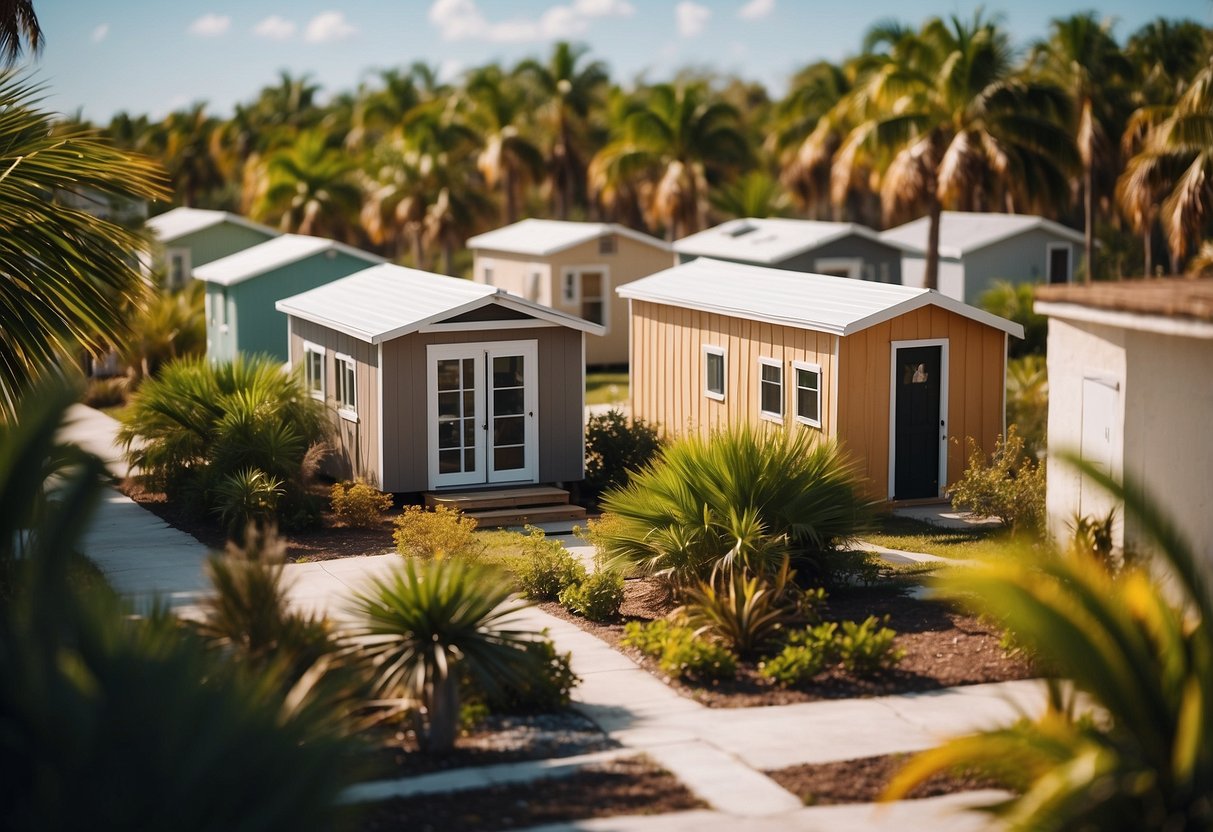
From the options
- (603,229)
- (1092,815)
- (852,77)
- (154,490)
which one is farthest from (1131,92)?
(1092,815)

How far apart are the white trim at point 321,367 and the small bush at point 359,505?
267cm

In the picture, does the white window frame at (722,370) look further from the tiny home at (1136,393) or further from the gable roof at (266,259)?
the gable roof at (266,259)

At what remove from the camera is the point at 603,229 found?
31750 mm

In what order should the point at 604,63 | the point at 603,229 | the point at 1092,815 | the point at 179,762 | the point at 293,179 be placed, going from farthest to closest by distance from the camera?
the point at 604,63, the point at 293,179, the point at 603,229, the point at 1092,815, the point at 179,762

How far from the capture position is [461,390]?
17.9 meters

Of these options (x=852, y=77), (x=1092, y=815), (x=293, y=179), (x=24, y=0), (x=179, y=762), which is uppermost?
(x=852, y=77)

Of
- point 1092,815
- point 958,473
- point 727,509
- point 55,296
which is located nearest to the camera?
point 1092,815

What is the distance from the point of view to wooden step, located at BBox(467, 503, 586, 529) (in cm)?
1712

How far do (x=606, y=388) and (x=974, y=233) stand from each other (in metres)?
11.1

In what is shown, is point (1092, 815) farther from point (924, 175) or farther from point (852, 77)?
point (852, 77)

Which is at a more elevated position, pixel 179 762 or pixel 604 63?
pixel 604 63

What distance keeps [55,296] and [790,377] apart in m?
10.1

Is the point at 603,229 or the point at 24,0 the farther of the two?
the point at 603,229

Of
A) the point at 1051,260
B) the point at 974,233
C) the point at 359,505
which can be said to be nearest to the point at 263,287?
the point at 359,505
